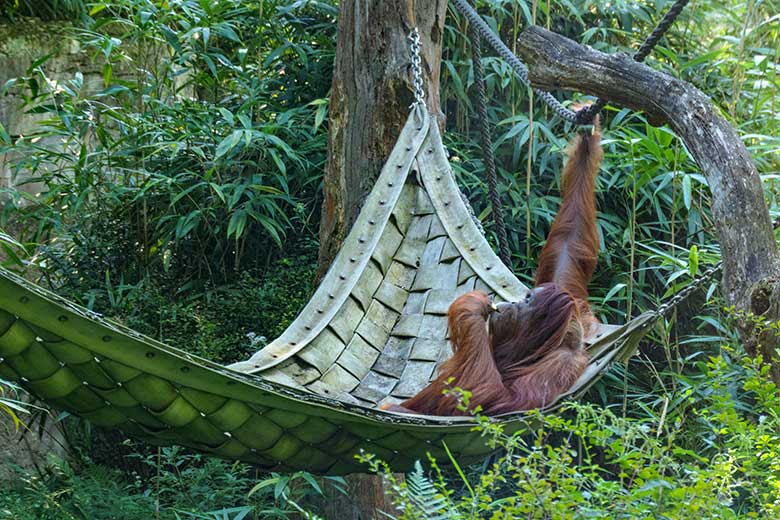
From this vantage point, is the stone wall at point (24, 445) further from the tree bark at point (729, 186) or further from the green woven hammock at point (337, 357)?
the tree bark at point (729, 186)

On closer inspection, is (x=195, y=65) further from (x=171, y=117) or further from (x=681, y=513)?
(x=681, y=513)

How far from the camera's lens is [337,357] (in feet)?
8.66

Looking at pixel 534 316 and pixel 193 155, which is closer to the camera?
pixel 534 316

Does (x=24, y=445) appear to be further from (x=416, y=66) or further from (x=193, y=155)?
(x=416, y=66)

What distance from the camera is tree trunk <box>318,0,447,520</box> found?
2977 millimetres

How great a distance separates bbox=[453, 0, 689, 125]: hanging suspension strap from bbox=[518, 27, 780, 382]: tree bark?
0.30 feet

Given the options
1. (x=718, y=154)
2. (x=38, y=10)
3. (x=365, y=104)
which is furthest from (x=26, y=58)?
(x=718, y=154)

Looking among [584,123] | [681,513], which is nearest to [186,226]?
[584,123]

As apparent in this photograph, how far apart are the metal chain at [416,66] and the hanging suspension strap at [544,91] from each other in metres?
0.20

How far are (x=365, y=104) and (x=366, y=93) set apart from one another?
35mm

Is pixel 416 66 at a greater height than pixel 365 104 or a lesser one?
greater

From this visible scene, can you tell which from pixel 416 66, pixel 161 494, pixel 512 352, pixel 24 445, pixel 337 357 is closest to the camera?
pixel 337 357

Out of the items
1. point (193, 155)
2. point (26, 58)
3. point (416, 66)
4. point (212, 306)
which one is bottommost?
point (212, 306)

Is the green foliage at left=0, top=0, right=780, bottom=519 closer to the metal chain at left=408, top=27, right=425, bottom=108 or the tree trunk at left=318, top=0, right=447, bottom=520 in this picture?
the tree trunk at left=318, top=0, right=447, bottom=520
